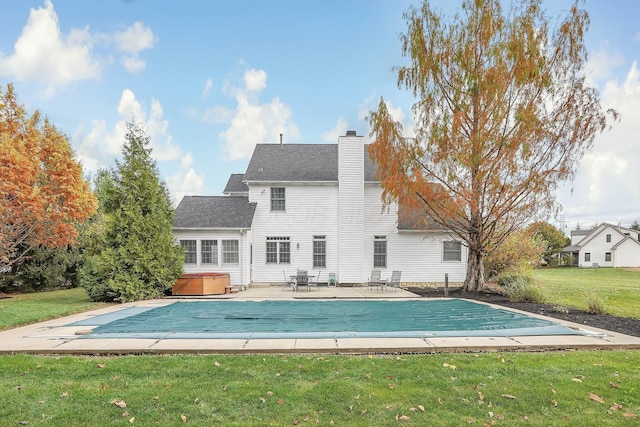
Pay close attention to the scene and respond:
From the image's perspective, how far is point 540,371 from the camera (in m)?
4.74

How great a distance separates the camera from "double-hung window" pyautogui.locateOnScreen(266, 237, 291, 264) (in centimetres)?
1786

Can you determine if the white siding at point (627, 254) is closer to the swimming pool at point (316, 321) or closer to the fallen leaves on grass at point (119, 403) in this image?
the swimming pool at point (316, 321)

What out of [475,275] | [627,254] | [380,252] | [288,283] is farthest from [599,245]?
[288,283]

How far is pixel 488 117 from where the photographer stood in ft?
43.0

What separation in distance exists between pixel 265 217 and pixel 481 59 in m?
11.7

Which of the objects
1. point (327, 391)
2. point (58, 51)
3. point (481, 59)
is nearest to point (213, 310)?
point (327, 391)

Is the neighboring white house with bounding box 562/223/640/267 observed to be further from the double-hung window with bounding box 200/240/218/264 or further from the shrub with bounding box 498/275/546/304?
the double-hung window with bounding box 200/240/218/264

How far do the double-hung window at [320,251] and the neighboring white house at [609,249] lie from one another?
1871 inches

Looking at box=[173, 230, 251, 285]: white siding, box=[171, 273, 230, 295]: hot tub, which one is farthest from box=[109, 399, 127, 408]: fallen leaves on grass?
box=[173, 230, 251, 285]: white siding

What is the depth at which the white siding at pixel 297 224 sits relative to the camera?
1778cm

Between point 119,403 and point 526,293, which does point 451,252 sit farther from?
point 119,403

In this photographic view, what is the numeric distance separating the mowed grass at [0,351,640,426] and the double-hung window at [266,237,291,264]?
40.9 feet

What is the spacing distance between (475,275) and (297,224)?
862cm

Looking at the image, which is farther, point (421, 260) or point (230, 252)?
point (421, 260)
